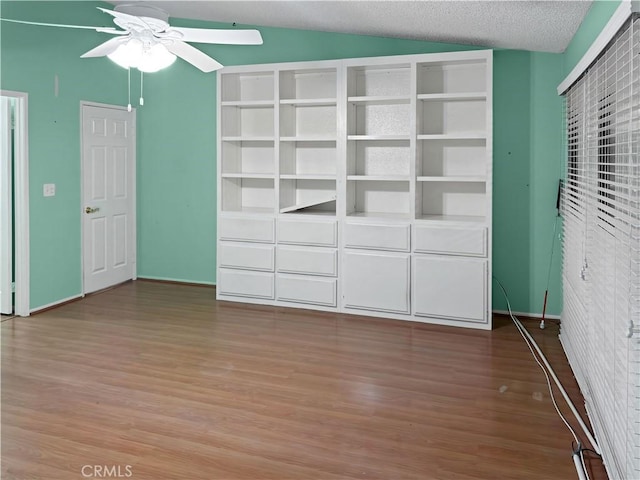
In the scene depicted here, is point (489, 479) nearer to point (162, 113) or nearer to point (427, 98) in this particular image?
point (427, 98)

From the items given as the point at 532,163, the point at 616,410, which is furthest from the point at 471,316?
the point at 616,410

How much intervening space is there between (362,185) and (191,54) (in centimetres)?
229

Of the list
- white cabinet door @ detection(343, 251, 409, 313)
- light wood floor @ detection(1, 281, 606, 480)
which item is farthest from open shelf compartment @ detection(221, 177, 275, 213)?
light wood floor @ detection(1, 281, 606, 480)

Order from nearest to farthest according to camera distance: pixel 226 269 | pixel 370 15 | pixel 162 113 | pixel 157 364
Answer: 1. pixel 157 364
2. pixel 370 15
3. pixel 226 269
4. pixel 162 113

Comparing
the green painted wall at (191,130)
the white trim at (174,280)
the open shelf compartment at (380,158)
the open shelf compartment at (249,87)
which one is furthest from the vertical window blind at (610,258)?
the white trim at (174,280)

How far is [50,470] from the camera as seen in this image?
254 centimetres

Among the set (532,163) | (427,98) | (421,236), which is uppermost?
(427,98)

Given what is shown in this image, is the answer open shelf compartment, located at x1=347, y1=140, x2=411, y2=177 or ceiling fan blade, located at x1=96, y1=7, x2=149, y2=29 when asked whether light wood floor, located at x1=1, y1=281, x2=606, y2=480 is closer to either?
open shelf compartment, located at x1=347, y1=140, x2=411, y2=177

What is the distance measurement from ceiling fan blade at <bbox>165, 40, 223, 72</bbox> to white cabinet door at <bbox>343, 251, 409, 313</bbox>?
2.05 metres

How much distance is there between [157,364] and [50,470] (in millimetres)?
1351

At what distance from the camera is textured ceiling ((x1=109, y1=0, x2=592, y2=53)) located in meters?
3.58

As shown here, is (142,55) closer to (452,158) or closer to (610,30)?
(610,30)

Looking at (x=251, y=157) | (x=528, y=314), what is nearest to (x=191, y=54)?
(x=251, y=157)

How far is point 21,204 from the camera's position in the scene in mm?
4914
